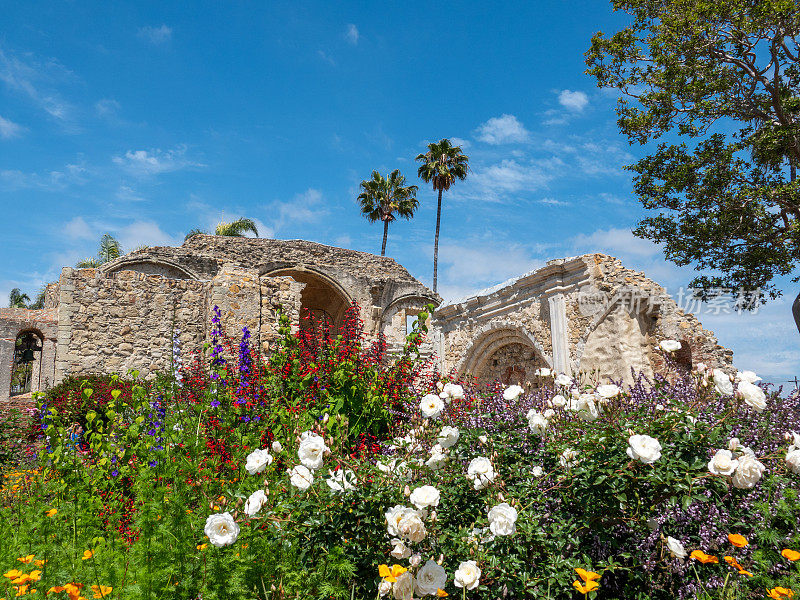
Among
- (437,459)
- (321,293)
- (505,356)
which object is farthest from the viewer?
(321,293)

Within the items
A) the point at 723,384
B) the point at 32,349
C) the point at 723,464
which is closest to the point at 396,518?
the point at 723,464

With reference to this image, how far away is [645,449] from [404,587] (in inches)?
45.8

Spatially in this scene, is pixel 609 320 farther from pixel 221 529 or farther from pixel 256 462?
pixel 221 529

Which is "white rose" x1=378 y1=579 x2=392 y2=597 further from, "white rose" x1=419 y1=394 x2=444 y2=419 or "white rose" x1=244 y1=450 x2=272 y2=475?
"white rose" x1=419 y1=394 x2=444 y2=419

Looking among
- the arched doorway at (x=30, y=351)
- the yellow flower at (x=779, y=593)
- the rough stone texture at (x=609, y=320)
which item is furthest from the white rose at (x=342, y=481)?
the arched doorway at (x=30, y=351)

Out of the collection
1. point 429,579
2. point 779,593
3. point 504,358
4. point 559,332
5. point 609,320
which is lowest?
point 779,593

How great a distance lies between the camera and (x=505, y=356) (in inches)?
475

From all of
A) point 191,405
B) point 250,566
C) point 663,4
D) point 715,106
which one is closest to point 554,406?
point 250,566

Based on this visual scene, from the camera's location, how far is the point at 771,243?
1167 cm

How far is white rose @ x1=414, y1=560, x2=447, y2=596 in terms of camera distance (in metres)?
2.14

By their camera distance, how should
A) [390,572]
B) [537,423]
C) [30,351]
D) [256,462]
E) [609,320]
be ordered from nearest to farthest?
[390,572] → [256,462] → [537,423] → [609,320] → [30,351]

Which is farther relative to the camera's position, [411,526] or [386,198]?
[386,198]

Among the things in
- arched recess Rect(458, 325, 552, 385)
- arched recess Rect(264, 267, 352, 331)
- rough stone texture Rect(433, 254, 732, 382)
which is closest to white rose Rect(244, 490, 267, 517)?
rough stone texture Rect(433, 254, 732, 382)

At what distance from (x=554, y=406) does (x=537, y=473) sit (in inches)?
27.5
